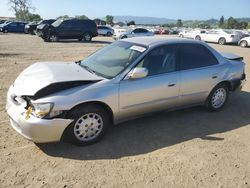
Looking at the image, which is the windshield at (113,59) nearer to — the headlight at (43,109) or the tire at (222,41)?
the headlight at (43,109)

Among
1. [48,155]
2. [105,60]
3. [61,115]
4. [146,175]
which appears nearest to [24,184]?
[48,155]

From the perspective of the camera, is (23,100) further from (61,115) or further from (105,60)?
(105,60)

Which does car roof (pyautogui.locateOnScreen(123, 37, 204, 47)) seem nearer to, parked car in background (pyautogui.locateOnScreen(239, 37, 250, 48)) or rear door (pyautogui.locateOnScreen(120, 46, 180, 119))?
rear door (pyautogui.locateOnScreen(120, 46, 180, 119))

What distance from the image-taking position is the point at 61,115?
4215 millimetres

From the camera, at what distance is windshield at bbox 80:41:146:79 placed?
4.97m

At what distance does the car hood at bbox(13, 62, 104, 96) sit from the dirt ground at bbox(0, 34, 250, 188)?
885mm

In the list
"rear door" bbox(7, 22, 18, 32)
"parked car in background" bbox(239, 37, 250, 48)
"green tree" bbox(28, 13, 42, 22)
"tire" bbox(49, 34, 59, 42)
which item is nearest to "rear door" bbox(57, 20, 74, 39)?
"tire" bbox(49, 34, 59, 42)

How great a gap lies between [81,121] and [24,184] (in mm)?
1230

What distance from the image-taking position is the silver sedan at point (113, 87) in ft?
13.8

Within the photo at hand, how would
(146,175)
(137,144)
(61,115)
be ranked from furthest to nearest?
(137,144), (61,115), (146,175)

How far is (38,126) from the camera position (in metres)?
4.08

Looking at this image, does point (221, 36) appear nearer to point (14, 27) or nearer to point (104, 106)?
point (14, 27)

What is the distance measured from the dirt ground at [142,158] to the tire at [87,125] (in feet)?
0.46

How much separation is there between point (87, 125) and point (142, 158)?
0.97 metres
